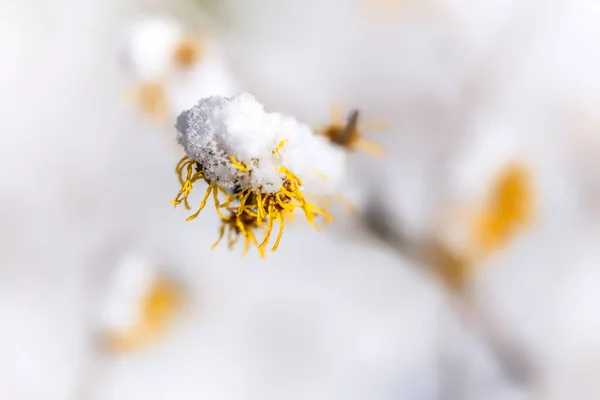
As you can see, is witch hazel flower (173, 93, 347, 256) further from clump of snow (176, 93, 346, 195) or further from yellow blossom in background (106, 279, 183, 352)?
yellow blossom in background (106, 279, 183, 352)

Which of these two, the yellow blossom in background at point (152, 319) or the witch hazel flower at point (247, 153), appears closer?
the witch hazel flower at point (247, 153)

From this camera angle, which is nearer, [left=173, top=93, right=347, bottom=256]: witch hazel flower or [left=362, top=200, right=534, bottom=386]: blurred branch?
[left=173, top=93, right=347, bottom=256]: witch hazel flower

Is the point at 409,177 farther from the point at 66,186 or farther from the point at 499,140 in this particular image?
the point at 66,186

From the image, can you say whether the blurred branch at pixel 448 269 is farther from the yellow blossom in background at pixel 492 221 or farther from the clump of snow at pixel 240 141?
the clump of snow at pixel 240 141

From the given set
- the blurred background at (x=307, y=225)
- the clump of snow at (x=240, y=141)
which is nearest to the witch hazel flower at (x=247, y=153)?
the clump of snow at (x=240, y=141)

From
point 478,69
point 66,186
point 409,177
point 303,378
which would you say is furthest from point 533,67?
point 66,186

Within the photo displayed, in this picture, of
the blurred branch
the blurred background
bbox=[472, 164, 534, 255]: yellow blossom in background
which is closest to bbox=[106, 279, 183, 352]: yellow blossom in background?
the blurred background
